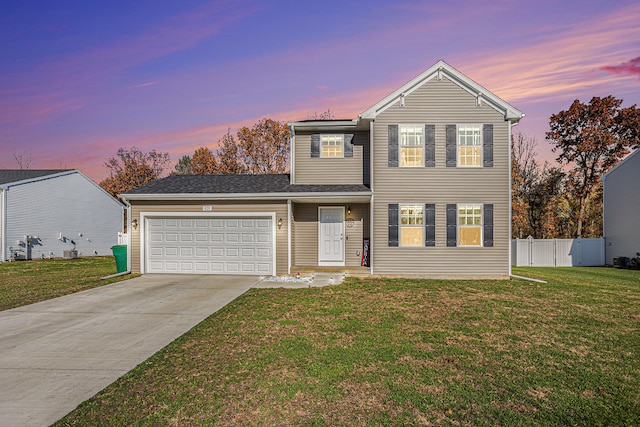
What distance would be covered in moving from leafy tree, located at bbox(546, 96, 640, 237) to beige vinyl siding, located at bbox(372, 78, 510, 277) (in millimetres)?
17595

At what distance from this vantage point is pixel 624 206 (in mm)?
18844

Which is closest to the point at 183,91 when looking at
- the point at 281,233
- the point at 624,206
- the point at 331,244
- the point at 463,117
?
the point at 281,233

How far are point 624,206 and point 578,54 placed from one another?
10978 millimetres

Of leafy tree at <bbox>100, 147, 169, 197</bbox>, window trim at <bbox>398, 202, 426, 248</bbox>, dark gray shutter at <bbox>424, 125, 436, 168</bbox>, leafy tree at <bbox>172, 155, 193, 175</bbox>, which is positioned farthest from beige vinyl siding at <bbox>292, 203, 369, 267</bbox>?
leafy tree at <bbox>172, 155, 193, 175</bbox>

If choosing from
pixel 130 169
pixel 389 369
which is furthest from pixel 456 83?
pixel 130 169

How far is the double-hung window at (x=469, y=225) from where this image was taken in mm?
12531

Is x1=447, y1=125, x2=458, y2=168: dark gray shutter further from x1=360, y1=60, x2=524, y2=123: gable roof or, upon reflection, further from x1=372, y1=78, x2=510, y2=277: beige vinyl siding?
x1=360, y1=60, x2=524, y2=123: gable roof

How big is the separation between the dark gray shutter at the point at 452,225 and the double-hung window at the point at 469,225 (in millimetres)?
162

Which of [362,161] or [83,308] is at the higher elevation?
[362,161]

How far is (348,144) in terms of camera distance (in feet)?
45.9

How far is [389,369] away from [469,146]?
1039 centimetres

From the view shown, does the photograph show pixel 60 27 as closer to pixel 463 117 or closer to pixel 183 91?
pixel 183 91

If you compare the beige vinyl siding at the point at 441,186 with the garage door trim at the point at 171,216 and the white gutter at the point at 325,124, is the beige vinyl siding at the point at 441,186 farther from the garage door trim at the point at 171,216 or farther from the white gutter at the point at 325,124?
the garage door trim at the point at 171,216

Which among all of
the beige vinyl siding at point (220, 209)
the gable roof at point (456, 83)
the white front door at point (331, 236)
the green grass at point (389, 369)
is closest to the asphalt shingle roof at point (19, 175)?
the beige vinyl siding at point (220, 209)
